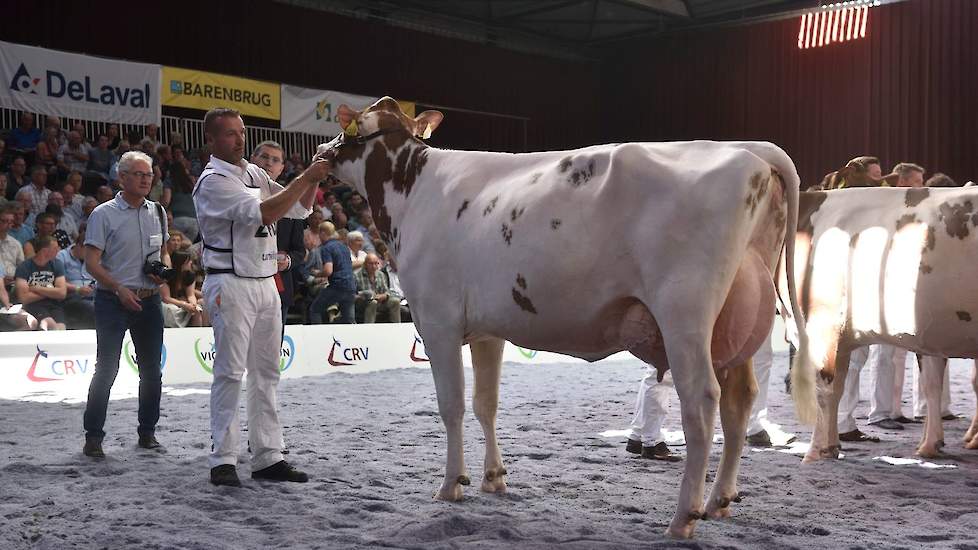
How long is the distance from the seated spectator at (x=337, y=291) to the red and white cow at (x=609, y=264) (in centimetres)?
644

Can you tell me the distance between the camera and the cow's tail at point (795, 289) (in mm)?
3865

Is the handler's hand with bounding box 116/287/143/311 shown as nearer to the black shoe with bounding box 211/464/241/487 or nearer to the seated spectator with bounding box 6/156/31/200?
the black shoe with bounding box 211/464/241/487

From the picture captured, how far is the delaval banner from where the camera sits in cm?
1234

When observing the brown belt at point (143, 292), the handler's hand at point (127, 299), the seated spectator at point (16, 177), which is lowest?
the handler's hand at point (127, 299)

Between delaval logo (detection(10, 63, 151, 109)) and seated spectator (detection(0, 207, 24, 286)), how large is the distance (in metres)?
3.26

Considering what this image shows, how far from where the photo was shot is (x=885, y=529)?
12.5 feet

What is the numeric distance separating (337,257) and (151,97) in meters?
4.52

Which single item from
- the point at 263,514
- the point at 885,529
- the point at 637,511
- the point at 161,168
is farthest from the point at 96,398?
the point at 161,168

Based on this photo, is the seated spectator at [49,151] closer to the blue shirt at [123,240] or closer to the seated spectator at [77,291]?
the seated spectator at [77,291]

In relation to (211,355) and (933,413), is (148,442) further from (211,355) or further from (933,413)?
(933,413)

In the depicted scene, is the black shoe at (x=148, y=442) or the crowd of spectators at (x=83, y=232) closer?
the black shoe at (x=148, y=442)

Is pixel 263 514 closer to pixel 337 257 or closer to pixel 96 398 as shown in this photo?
pixel 96 398

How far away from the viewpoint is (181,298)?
10352mm

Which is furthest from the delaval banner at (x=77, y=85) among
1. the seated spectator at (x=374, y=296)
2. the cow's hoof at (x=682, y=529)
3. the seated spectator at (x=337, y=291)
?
the cow's hoof at (x=682, y=529)
